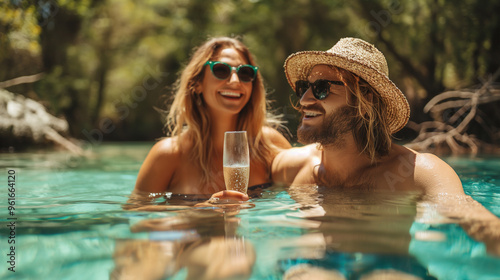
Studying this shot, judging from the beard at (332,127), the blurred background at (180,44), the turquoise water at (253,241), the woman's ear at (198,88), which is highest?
the blurred background at (180,44)

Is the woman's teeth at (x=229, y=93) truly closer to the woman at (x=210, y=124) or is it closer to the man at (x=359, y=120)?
the woman at (x=210, y=124)

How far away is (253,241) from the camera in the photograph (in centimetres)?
211

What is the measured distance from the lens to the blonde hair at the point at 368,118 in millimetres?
3125

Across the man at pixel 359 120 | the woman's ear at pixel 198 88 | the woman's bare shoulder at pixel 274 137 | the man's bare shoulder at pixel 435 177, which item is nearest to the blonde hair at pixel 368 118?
the man at pixel 359 120

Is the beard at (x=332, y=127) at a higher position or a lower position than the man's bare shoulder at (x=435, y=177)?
higher

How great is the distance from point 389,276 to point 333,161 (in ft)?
5.83

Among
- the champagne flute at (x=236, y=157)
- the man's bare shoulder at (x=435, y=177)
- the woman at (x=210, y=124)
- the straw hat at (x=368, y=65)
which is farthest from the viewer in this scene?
the woman at (x=210, y=124)

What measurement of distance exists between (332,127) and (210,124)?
4.35 feet

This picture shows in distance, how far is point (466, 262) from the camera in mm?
1938

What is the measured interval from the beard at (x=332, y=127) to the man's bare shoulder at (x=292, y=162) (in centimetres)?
57

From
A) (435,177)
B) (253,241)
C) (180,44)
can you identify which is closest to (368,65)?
(435,177)

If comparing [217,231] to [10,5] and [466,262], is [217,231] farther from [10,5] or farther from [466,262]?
[10,5]

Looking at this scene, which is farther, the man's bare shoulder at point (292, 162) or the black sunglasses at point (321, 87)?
the man's bare shoulder at point (292, 162)

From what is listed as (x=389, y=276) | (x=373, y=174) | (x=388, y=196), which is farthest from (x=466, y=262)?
(x=373, y=174)
